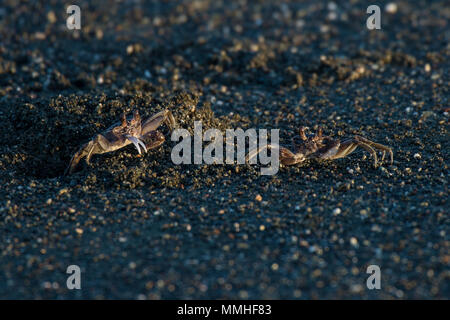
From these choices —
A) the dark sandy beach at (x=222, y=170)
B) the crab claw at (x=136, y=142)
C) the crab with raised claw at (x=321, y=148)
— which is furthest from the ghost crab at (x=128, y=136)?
the crab with raised claw at (x=321, y=148)

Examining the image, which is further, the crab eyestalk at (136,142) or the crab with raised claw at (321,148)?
the crab with raised claw at (321,148)

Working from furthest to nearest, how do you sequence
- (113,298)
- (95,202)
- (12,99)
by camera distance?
1. (12,99)
2. (95,202)
3. (113,298)

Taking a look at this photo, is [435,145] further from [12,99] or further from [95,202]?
[12,99]

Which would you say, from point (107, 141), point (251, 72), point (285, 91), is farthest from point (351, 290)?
point (251, 72)

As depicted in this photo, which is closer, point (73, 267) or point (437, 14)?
point (73, 267)

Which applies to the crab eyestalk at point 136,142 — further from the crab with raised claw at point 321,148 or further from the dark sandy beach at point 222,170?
the crab with raised claw at point 321,148

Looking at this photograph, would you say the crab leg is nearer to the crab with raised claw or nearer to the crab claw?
the crab claw

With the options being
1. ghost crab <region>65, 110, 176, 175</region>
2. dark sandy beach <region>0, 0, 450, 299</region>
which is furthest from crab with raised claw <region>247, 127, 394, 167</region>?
ghost crab <region>65, 110, 176, 175</region>

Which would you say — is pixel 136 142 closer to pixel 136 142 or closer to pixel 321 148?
pixel 136 142
